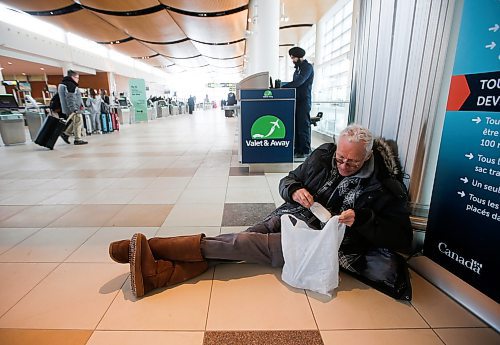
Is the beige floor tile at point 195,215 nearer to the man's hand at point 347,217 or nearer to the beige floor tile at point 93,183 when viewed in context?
the man's hand at point 347,217

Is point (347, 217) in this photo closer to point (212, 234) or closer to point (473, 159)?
point (473, 159)

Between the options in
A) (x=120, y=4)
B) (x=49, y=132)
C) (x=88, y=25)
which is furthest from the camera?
(x=88, y=25)

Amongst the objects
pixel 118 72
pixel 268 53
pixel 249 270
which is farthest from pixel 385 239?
pixel 118 72

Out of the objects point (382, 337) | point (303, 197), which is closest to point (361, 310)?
point (382, 337)

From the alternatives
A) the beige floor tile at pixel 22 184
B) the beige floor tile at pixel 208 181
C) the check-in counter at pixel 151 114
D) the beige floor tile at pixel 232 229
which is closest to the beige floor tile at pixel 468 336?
the beige floor tile at pixel 232 229

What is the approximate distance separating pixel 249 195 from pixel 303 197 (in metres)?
1.43

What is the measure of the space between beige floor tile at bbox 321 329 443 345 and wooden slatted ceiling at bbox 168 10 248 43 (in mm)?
11844

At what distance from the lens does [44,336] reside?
3.89 ft

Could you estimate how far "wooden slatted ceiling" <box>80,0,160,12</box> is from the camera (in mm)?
9734

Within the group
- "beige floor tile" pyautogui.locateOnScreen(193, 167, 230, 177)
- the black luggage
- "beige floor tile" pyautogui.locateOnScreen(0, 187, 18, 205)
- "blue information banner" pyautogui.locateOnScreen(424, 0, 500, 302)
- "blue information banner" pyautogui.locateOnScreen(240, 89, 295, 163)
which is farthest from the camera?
the black luggage

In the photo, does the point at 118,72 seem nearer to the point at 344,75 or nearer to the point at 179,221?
the point at 344,75

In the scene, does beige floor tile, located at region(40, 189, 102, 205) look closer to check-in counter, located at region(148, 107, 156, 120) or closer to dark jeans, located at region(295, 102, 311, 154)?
dark jeans, located at region(295, 102, 311, 154)

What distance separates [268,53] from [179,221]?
537 cm

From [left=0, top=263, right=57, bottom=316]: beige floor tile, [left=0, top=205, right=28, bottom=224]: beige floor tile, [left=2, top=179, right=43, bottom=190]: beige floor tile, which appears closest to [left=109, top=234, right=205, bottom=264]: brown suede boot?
[left=0, top=263, right=57, bottom=316]: beige floor tile
